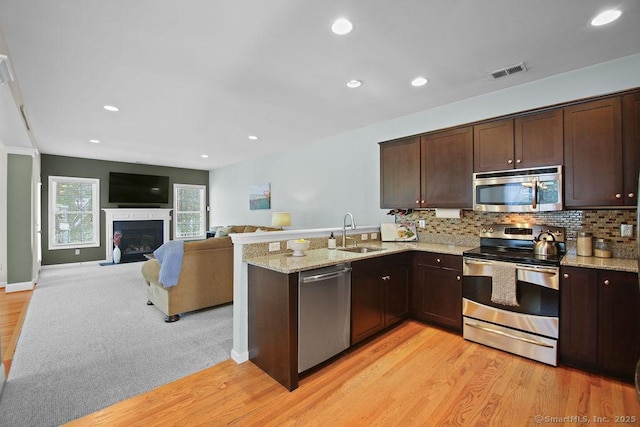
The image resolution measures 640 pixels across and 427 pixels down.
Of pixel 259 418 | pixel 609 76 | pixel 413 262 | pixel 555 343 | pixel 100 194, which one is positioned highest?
pixel 609 76

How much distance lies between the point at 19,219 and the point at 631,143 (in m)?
7.94

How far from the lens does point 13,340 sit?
2.90 meters

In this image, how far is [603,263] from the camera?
221 centimetres

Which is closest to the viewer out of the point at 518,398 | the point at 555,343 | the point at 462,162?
the point at 518,398

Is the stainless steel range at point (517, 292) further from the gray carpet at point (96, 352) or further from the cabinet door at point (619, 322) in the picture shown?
the gray carpet at point (96, 352)

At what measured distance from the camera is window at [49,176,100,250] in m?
6.62

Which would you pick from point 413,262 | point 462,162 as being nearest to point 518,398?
point 413,262

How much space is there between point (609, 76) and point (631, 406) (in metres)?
2.66

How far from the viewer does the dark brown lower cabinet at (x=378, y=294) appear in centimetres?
261

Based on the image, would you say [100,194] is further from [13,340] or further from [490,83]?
[490,83]

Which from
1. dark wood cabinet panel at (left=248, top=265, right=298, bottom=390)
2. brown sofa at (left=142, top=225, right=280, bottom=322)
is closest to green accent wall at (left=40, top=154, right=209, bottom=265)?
brown sofa at (left=142, top=225, right=280, bottom=322)

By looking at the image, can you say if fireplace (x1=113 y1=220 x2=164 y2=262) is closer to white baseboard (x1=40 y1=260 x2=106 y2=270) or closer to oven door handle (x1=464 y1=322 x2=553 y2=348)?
white baseboard (x1=40 y1=260 x2=106 y2=270)

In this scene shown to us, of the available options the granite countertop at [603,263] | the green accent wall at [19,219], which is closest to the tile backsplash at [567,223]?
the granite countertop at [603,263]

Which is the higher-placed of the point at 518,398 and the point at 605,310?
the point at 605,310
